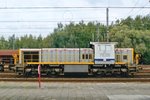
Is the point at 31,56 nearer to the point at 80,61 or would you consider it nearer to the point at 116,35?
the point at 80,61

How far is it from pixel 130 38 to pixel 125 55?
49.2 m

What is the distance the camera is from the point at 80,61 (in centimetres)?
3944

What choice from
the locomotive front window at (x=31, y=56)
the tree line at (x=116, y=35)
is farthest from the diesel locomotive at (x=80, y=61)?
the tree line at (x=116, y=35)

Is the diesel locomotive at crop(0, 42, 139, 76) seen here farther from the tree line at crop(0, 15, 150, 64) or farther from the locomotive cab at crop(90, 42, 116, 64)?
the tree line at crop(0, 15, 150, 64)

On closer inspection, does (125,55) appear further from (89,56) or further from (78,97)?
(78,97)

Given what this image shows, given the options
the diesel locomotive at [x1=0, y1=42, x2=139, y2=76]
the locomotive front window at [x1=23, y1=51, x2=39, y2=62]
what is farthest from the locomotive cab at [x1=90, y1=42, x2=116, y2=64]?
the locomotive front window at [x1=23, y1=51, x2=39, y2=62]

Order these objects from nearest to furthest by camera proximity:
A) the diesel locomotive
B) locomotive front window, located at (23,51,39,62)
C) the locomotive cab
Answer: the diesel locomotive
the locomotive cab
locomotive front window, located at (23,51,39,62)

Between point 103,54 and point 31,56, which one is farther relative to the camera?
point 31,56

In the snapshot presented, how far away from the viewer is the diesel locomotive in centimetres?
3831

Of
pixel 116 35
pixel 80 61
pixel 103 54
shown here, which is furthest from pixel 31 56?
pixel 116 35

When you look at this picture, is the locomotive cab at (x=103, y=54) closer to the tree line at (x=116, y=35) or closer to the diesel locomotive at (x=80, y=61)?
the diesel locomotive at (x=80, y=61)

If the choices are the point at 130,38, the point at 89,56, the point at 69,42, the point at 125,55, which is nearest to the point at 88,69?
the point at 89,56

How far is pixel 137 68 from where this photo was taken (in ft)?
124

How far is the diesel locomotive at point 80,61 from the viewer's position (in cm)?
3831
